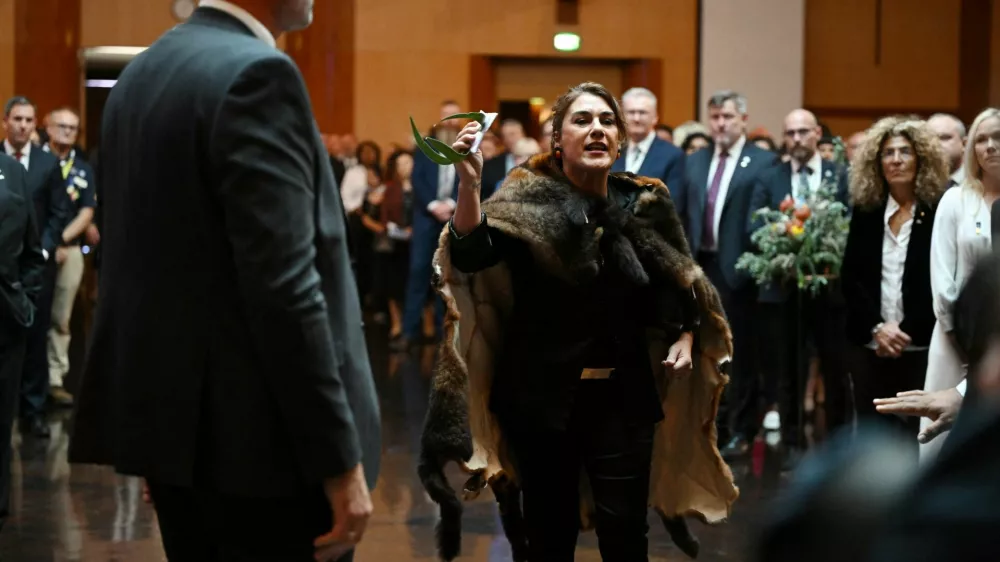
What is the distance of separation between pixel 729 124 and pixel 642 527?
5010 mm

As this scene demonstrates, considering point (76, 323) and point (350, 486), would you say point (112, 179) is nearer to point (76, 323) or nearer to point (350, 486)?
point (350, 486)

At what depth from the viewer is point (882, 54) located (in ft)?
65.1

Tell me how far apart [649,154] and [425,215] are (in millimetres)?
4754

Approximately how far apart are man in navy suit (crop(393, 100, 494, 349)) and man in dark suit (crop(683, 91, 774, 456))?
4.02 m

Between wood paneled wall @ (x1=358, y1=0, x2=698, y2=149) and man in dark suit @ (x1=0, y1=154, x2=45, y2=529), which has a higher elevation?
wood paneled wall @ (x1=358, y1=0, x2=698, y2=149)

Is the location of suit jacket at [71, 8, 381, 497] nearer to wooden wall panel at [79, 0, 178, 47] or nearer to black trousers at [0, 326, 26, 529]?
black trousers at [0, 326, 26, 529]

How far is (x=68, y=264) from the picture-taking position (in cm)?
1048

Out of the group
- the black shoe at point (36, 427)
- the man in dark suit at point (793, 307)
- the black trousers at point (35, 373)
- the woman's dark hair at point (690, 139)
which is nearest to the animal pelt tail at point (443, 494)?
the man in dark suit at point (793, 307)

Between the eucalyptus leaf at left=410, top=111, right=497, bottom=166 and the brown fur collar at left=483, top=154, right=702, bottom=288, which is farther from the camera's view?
the brown fur collar at left=483, top=154, right=702, bottom=288

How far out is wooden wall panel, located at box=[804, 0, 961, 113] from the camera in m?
19.5

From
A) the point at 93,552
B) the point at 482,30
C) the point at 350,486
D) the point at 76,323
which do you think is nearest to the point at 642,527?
the point at 350,486

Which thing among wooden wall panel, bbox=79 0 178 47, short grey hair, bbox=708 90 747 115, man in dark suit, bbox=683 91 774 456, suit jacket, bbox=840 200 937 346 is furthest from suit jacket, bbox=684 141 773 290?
wooden wall panel, bbox=79 0 178 47

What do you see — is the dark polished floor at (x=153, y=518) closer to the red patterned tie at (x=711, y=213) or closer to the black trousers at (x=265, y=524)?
the red patterned tie at (x=711, y=213)

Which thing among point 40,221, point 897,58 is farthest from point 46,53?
point 897,58
